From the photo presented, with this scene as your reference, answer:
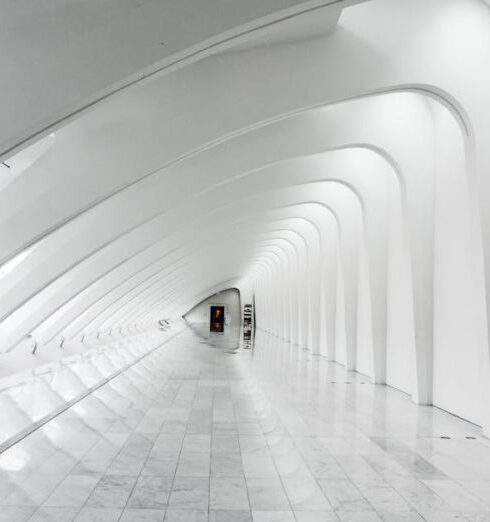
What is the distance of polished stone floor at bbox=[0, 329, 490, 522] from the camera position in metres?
5.57

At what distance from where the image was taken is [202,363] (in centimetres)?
2016

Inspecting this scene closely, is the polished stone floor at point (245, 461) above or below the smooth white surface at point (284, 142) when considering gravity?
below

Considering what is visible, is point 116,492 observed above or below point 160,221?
below

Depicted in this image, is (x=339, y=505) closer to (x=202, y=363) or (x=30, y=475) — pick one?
(x=30, y=475)

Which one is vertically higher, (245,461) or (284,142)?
(284,142)

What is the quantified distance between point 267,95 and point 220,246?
22.4m

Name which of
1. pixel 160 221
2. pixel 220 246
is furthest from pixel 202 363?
pixel 220 246

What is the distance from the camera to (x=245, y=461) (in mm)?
7289

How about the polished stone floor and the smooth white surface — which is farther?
the polished stone floor

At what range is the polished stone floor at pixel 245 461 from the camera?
18.3 feet

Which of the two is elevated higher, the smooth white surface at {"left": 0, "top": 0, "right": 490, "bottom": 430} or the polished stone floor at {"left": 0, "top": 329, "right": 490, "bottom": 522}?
the smooth white surface at {"left": 0, "top": 0, "right": 490, "bottom": 430}

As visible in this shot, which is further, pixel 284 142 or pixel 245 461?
pixel 284 142

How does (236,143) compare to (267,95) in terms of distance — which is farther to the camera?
(236,143)

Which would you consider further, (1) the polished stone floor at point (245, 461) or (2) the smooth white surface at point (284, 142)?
(1) the polished stone floor at point (245, 461)
